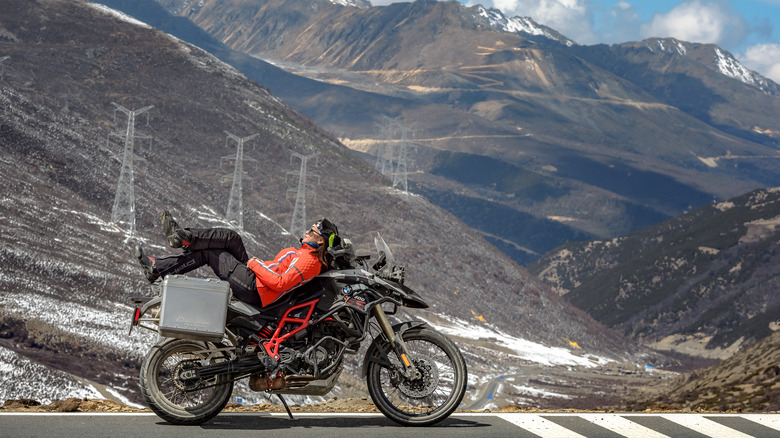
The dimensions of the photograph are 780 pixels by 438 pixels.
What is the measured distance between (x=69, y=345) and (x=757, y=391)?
48.9 m

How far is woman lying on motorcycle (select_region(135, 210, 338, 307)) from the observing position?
39.8ft

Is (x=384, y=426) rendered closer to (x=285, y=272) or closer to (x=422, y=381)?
(x=422, y=381)

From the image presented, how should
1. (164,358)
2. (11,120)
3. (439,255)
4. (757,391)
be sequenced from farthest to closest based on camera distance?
1. (439,255)
2. (11,120)
3. (757,391)
4. (164,358)

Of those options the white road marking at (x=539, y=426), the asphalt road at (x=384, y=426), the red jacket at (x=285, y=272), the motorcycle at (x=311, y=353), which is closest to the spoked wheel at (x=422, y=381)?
the motorcycle at (x=311, y=353)

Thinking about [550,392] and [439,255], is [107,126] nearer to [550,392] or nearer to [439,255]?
[439,255]

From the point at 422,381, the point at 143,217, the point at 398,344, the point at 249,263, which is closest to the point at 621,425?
the point at 422,381

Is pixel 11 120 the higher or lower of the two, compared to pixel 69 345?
Answer: higher

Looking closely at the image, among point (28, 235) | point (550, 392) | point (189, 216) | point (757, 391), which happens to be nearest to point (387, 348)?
point (757, 391)

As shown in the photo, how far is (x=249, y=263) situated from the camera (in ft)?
40.7

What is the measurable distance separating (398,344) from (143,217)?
115 meters

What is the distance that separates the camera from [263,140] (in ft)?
600

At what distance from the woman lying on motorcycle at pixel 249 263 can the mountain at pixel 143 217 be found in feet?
134

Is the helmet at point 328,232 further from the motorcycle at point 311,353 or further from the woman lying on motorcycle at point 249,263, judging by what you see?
the motorcycle at point 311,353

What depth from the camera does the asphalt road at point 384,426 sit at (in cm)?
1155
